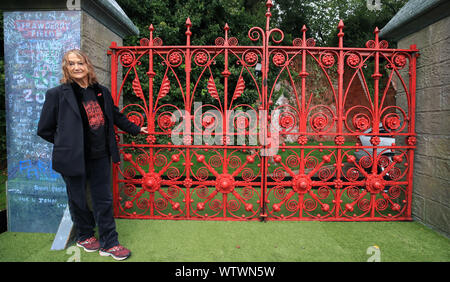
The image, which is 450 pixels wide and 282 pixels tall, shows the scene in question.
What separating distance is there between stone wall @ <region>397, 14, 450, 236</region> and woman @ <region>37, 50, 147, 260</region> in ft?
11.3

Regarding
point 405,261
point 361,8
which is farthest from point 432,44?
point 361,8

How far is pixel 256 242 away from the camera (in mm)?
2451

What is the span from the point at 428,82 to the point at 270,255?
109 inches

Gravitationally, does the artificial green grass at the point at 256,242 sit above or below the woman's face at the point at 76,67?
below

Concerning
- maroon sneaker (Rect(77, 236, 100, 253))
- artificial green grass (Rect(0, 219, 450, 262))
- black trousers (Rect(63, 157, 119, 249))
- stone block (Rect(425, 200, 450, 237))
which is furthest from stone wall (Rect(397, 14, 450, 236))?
maroon sneaker (Rect(77, 236, 100, 253))

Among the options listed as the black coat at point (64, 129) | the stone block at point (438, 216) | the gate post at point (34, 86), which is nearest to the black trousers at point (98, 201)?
the black coat at point (64, 129)

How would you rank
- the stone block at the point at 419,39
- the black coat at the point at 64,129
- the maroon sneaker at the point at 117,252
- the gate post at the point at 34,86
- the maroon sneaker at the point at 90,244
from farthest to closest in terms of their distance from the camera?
the stone block at the point at 419,39 < the gate post at the point at 34,86 < the maroon sneaker at the point at 90,244 < the maroon sneaker at the point at 117,252 < the black coat at the point at 64,129

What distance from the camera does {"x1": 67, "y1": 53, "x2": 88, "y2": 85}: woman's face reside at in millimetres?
2156

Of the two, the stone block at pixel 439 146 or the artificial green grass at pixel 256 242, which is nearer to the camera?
the artificial green grass at pixel 256 242

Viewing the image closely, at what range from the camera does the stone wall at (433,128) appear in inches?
101

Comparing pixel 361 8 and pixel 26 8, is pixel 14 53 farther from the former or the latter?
pixel 361 8

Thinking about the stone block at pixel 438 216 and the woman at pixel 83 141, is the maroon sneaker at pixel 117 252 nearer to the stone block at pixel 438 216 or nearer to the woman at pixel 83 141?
the woman at pixel 83 141

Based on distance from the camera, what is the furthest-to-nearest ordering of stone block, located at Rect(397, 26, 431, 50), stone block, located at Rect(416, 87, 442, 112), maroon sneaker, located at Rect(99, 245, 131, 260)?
stone block, located at Rect(397, 26, 431, 50) → stone block, located at Rect(416, 87, 442, 112) → maroon sneaker, located at Rect(99, 245, 131, 260)

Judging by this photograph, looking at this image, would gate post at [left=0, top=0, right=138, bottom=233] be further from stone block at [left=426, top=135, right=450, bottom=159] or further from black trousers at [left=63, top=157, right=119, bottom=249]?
stone block at [left=426, top=135, right=450, bottom=159]
